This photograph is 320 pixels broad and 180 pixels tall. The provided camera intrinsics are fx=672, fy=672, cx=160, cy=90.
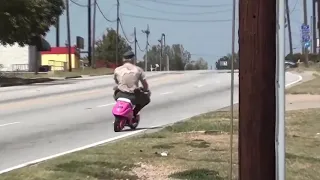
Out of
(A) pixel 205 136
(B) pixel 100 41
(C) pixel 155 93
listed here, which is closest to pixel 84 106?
(C) pixel 155 93

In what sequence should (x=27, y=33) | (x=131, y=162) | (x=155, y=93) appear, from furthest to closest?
(x=27, y=33)
(x=155, y=93)
(x=131, y=162)

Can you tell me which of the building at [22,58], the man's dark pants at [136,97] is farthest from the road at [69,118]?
the building at [22,58]

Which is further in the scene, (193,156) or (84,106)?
(84,106)

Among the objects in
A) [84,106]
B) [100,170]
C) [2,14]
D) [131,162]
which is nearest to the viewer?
[100,170]

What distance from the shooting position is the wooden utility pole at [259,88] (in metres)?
4.79

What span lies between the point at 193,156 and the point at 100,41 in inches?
4337

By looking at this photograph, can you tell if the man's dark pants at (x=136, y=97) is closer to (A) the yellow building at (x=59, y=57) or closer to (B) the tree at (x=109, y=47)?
(A) the yellow building at (x=59, y=57)

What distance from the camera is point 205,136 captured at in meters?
12.0

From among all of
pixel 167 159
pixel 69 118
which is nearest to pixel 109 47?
A: pixel 69 118

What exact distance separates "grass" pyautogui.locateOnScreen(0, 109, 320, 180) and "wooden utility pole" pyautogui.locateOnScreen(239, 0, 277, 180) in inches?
116

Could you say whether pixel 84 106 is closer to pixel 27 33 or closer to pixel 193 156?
pixel 193 156

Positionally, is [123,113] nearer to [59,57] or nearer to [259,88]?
[259,88]

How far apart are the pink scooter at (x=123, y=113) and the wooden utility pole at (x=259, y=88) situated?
8.62 m

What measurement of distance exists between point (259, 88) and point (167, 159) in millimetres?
4532
